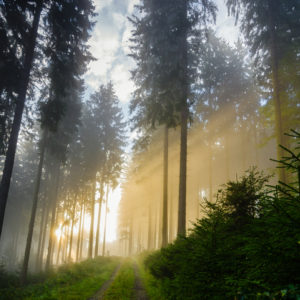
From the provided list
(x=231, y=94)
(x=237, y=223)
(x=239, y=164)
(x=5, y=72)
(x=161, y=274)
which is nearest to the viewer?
(x=237, y=223)

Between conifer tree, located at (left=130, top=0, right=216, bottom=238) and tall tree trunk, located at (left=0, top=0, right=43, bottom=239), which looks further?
conifer tree, located at (left=130, top=0, right=216, bottom=238)

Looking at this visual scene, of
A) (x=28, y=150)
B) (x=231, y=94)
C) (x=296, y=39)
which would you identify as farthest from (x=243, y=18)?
(x=28, y=150)

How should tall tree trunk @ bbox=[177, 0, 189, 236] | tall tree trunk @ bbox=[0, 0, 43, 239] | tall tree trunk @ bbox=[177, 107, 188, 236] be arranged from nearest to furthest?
tall tree trunk @ bbox=[0, 0, 43, 239] → tall tree trunk @ bbox=[177, 107, 188, 236] → tall tree trunk @ bbox=[177, 0, 189, 236]

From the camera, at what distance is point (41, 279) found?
45.4 feet

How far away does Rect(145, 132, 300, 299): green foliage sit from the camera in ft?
6.70

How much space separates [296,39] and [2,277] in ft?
73.1

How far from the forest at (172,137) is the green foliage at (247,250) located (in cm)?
2

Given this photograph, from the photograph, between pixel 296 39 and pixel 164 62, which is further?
pixel 164 62

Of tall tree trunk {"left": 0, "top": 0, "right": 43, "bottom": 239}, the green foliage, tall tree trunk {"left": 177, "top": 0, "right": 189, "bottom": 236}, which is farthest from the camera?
tall tree trunk {"left": 177, "top": 0, "right": 189, "bottom": 236}

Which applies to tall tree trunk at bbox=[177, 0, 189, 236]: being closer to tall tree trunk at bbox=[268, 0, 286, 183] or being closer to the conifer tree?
the conifer tree

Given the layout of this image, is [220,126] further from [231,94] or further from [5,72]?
[5,72]

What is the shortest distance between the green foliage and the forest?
0.8 inches

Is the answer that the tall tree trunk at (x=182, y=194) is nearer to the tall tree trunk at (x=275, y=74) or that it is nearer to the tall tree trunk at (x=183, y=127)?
the tall tree trunk at (x=183, y=127)

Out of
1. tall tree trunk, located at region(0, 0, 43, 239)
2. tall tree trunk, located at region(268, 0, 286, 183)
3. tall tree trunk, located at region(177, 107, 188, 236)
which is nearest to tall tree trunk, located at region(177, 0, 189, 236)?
tall tree trunk, located at region(177, 107, 188, 236)
